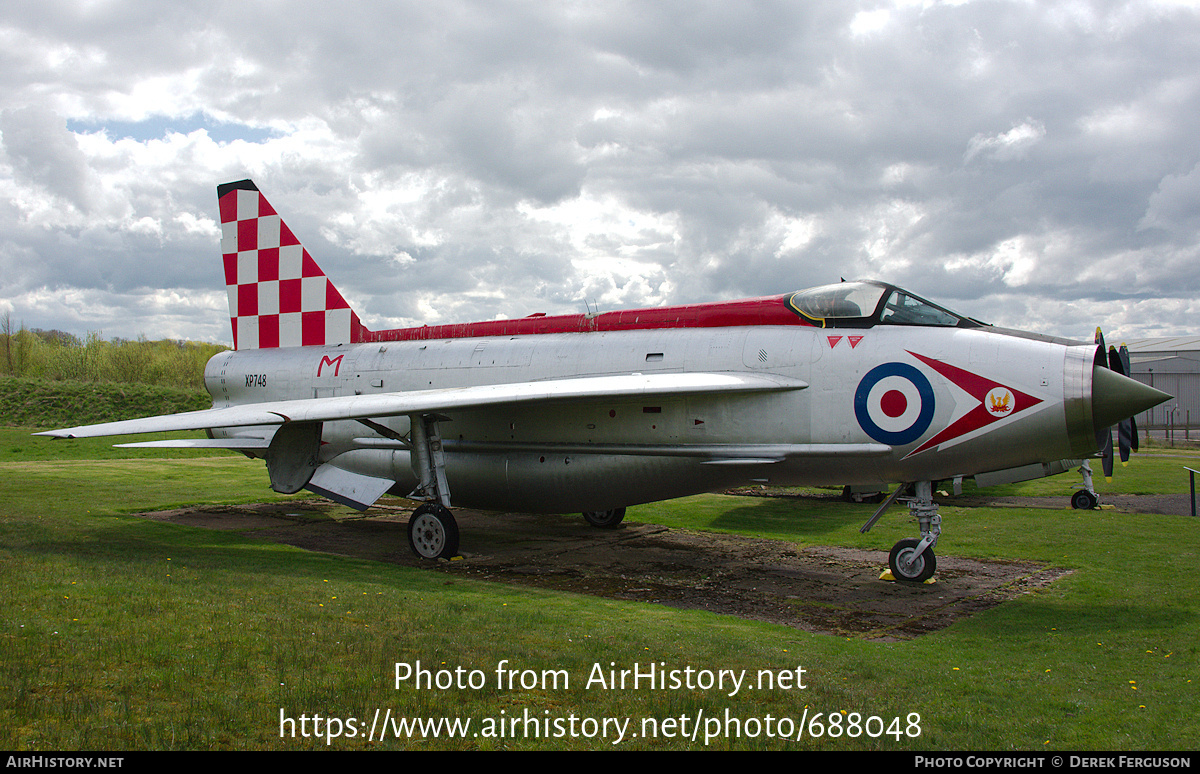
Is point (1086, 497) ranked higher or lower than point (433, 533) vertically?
lower

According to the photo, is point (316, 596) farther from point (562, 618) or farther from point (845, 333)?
point (845, 333)

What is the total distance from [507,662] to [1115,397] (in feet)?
20.8

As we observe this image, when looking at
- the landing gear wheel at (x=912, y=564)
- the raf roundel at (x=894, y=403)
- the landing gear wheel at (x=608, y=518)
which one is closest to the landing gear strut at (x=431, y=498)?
the landing gear wheel at (x=608, y=518)

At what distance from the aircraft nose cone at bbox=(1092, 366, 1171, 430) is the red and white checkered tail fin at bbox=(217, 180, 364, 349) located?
10.6 m

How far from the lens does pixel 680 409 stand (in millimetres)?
9148

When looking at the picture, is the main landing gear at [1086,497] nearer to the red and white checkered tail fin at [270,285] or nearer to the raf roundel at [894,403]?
the raf roundel at [894,403]

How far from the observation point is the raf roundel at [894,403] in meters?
8.02

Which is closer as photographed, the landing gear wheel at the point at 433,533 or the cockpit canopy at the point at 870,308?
the cockpit canopy at the point at 870,308

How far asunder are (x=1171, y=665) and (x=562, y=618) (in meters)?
4.47

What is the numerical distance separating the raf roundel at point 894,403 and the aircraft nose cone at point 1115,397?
1488 millimetres

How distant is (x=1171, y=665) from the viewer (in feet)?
17.3

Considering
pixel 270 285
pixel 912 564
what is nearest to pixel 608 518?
pixel 912 564

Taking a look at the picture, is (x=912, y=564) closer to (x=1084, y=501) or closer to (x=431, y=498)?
(x=431, y=498)

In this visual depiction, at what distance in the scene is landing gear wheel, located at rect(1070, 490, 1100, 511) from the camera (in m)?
14.6
